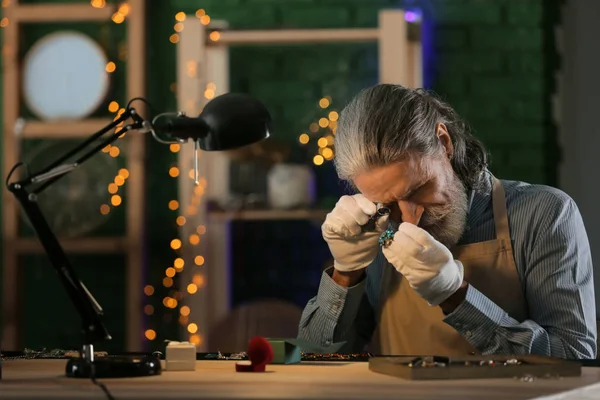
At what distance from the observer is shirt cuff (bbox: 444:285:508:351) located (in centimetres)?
219

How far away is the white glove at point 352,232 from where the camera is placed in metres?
2.28

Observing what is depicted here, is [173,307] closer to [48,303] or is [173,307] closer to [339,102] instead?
[48,303]

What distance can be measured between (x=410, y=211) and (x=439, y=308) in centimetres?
27

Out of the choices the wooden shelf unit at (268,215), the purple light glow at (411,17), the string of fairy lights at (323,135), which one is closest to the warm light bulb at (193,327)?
the wooden shelf unit at (268,215)

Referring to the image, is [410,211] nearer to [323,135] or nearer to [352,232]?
[352,232]

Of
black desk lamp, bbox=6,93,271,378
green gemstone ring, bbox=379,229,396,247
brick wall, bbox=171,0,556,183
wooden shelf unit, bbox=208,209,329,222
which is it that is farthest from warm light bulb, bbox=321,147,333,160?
black desk lamp, bbox=6,93,271,378

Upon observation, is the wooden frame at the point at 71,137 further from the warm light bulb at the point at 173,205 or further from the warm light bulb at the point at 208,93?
the warm light bulb at the point at 208,93

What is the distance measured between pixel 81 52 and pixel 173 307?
1.15m

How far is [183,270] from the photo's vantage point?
13.6 ft

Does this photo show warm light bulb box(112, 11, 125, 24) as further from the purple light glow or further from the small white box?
the small white box

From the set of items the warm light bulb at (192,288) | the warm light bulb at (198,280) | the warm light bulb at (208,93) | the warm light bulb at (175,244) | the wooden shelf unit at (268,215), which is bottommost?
the warm light bulb at (192,288)

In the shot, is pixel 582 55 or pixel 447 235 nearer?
pixel 447 235

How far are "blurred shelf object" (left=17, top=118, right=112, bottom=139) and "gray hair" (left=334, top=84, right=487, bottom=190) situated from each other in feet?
7.04

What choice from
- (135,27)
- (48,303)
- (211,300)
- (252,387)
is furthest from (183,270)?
(252,387)
